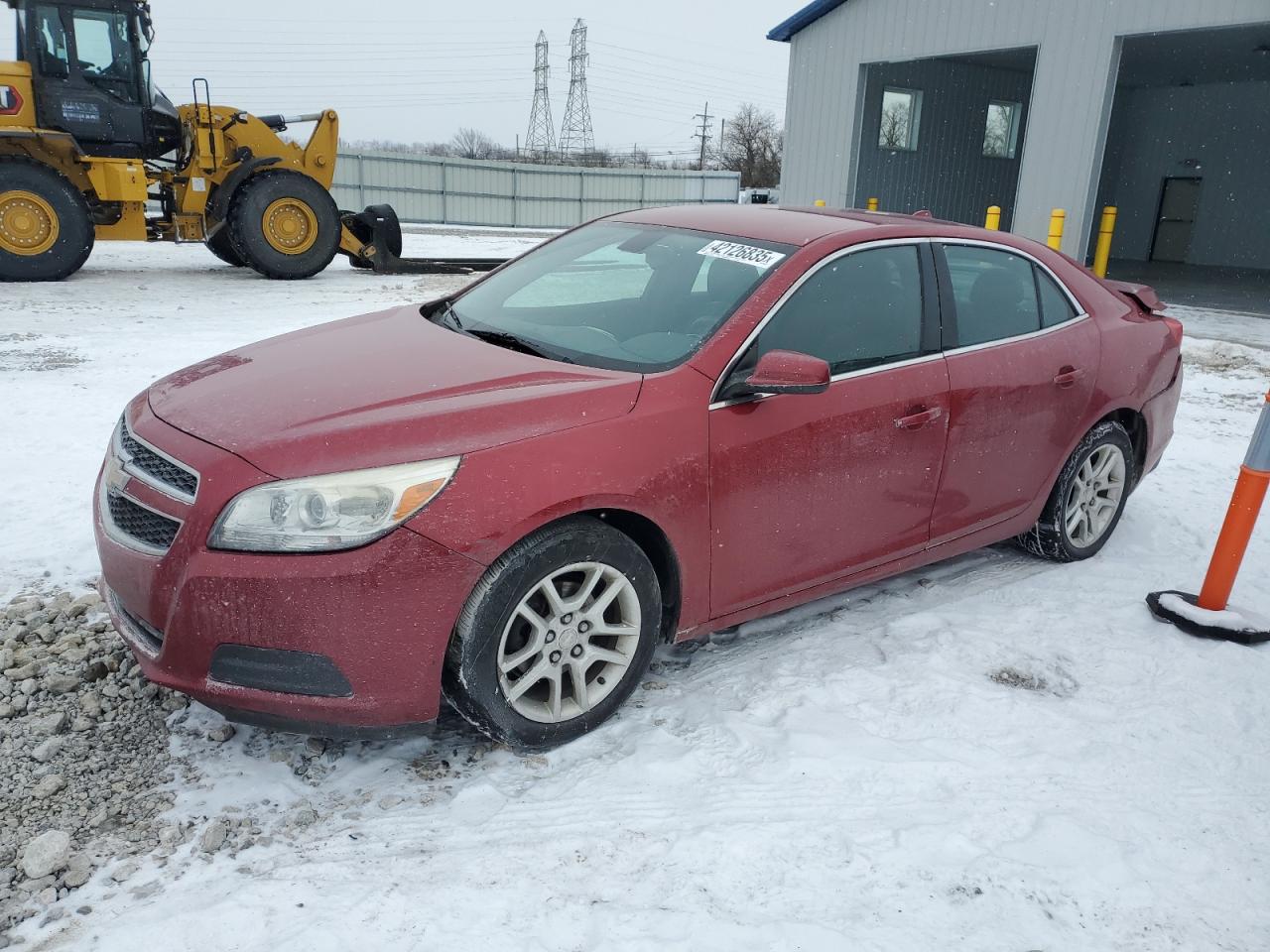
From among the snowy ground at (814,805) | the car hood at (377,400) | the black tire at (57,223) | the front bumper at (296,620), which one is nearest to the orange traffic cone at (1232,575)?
the snowy ground at (814,805)

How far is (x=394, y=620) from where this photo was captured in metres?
2.52

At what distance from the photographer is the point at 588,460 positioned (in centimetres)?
275

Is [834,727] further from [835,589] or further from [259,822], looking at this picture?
[259,822]

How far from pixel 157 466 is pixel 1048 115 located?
14562 mm

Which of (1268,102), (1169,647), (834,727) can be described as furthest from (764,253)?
(1268,102)

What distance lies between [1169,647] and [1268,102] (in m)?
22.7

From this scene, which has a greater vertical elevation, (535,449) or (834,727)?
(535,449)

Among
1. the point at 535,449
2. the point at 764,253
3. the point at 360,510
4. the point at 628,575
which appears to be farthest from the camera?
the point at 764,253

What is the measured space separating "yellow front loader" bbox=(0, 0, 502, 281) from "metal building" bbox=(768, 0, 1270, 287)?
29.8 ft

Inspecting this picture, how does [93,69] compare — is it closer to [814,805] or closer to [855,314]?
[855,314]

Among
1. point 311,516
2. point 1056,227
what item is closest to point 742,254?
point 311,516

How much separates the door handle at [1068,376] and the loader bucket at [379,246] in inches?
451

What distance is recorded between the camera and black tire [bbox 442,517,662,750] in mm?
2627

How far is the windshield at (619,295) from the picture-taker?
325 cm
